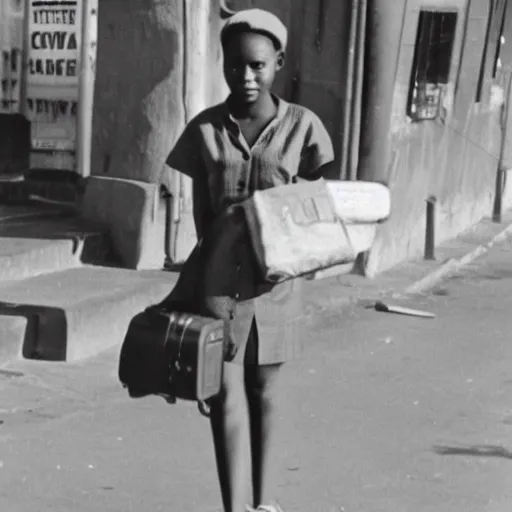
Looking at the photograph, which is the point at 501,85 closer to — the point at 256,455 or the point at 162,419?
the point at 162,419

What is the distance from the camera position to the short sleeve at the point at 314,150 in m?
4.76

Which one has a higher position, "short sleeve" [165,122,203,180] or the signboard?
"short sleeve" [165,122,203,180]

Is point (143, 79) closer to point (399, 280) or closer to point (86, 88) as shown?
point (86, 88)

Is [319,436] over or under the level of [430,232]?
over

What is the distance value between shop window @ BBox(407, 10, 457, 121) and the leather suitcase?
8258 millimetres

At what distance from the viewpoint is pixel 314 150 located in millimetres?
4758

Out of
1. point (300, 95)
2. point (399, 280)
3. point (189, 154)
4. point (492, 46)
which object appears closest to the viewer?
point (189, 154)

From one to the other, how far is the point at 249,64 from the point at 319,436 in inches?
95.5

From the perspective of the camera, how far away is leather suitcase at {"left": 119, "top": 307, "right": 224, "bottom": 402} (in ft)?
14.8

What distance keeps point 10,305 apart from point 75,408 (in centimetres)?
127

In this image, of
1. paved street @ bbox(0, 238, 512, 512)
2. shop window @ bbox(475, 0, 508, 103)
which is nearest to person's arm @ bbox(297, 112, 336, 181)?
paved street @ bbox(0, 238, 512, 512)

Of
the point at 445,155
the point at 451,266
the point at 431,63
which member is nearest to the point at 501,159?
the point at 445,155

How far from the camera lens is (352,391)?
7.62m

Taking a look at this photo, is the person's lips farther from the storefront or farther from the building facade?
the storefront
